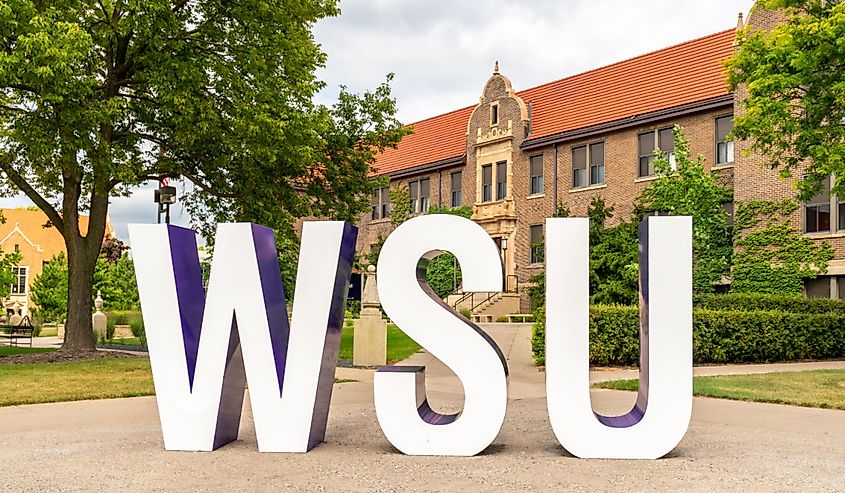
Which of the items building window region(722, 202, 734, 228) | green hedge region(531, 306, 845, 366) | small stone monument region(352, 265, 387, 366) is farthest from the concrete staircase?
small stone monument region(352, 265, 387, 366)

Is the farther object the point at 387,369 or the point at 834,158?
the point at 834,158

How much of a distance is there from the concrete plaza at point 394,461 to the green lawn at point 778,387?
153 cm

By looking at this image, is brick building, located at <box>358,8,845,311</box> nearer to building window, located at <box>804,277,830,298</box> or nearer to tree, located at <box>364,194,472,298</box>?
building window, located at <box>804,277,830,298</box>

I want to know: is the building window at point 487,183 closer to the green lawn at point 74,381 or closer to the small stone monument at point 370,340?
the small stone monument at point 370,340

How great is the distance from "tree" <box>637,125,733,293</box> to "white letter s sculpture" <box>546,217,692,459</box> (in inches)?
770

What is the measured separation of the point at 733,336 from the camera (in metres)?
19.4

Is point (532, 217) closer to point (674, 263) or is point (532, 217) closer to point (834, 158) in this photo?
point (834, 158)

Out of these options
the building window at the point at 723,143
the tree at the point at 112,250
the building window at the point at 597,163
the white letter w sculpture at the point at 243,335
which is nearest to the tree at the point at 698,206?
the building window at the point at 723,143

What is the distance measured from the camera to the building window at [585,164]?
114 ft

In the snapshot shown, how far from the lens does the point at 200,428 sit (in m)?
8.37

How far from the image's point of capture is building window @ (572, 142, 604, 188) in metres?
34.6

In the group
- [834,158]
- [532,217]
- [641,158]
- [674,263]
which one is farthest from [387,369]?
[532,217]

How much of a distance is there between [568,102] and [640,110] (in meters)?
4.91

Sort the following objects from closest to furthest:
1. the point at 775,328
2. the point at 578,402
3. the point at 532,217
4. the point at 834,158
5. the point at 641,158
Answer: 1. the point at 578,402
2. the point at 834,158
3. the point at 775,328
4. the point at 641,158
5. the point at 532,217
